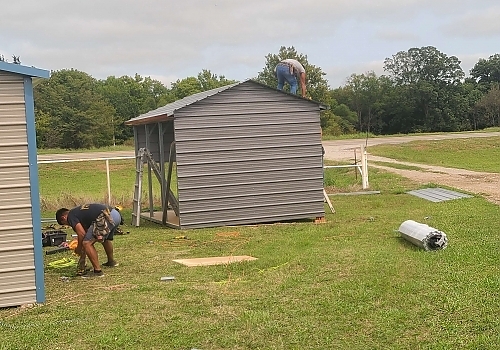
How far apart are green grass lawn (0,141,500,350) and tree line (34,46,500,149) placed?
141ft

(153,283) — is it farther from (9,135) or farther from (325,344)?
(325,344)

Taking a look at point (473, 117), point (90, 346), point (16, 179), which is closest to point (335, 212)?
point (16, 179)

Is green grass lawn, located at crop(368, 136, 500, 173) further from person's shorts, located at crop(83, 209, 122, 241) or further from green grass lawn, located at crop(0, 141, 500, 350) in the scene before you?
person's shorts, located at crop(83, 209, 122, 241)

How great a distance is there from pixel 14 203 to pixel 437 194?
1317cm

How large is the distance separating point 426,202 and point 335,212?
106 inches

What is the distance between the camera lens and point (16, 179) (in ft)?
23.4

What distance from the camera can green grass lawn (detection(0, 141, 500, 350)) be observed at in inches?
218

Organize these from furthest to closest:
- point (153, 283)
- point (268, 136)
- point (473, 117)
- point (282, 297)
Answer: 1. point (473, 117)
2. point (268, 136)
3. point (153, 283)
4. point (282, 297)

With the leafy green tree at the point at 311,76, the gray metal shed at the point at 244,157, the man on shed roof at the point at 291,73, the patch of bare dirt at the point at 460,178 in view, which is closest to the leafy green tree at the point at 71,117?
the leafy green tree at the point at 311,76

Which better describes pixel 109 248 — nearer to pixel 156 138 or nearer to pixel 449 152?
pixel 156 138

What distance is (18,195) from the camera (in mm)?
7148

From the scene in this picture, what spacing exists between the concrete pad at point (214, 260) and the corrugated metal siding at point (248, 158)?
12.6ft

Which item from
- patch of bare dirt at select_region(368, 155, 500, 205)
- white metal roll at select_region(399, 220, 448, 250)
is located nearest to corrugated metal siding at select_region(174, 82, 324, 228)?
patch of bare dirt at select_region(368, 155, 500, 205)

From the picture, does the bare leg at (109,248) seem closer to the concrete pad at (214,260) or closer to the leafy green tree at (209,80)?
the concrete pad at (214,260)
